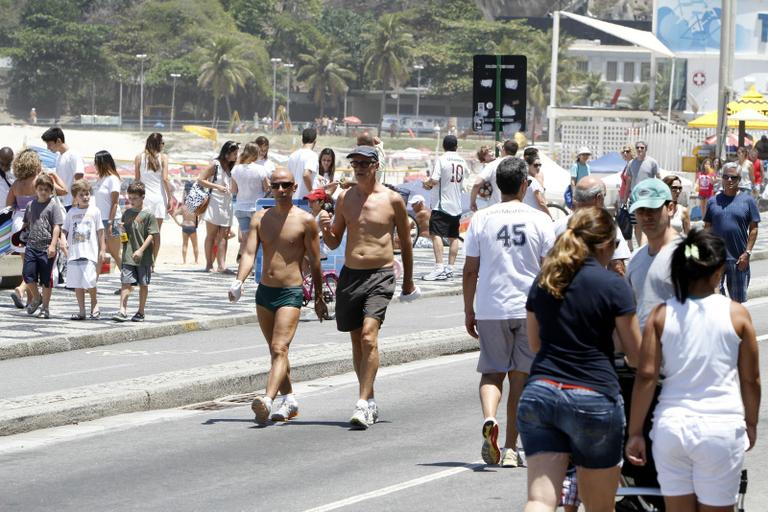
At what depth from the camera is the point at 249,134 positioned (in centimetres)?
12975

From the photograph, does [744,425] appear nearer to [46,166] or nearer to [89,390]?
[89,390]

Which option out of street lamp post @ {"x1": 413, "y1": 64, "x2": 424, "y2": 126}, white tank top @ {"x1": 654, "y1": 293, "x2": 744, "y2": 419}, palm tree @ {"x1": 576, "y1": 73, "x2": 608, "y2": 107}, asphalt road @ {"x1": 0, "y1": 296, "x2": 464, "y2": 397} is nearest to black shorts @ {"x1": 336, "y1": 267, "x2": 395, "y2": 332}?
asphalt road @ {"x1": 0, "y1": 296, "x2": 464, "y2": 397}

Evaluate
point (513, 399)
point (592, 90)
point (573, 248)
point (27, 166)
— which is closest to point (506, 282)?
point (513, 399)

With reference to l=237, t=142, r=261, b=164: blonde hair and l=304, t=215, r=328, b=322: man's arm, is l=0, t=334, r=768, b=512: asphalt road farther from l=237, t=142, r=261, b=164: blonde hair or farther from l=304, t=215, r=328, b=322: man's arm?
l=237, t=142, r=261, b=164: blonde hair

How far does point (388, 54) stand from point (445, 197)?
136m

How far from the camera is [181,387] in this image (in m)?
11.2

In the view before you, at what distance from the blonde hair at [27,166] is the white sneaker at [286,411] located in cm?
703

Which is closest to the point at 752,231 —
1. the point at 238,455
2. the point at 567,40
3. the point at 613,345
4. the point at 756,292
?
the point at 756,292

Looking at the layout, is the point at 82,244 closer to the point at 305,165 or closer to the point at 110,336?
the point at 110,336

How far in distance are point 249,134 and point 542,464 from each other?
125 metres

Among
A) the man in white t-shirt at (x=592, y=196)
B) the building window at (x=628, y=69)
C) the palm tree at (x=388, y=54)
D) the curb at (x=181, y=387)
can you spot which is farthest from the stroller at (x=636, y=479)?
the building window at (x=628, y=69)

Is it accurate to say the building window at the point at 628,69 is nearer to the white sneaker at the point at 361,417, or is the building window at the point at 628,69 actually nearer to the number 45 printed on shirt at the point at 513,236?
the white sneaker at the point at 361,417

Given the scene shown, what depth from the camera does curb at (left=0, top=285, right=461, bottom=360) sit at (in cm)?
1347

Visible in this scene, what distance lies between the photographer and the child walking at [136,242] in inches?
579
